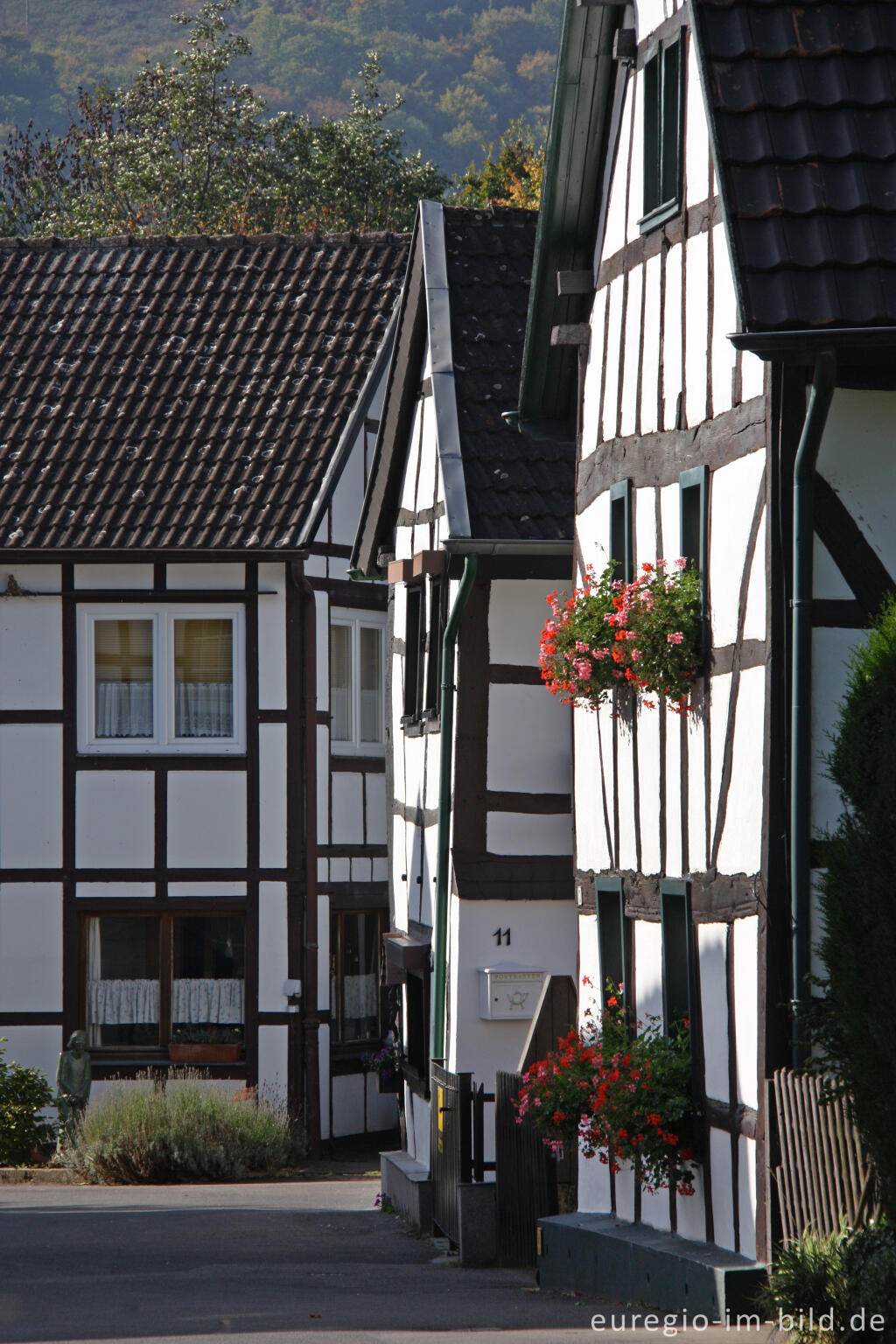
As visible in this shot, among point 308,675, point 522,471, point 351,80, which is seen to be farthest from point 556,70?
point 351,80

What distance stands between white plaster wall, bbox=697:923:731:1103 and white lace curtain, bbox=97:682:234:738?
38.0ft

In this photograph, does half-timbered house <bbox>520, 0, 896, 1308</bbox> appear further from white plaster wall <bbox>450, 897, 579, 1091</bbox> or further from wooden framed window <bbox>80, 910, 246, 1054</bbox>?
wooden framed window <bbox>80, 910, 246, 1054</bbox>

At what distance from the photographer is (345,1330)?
9398 mm

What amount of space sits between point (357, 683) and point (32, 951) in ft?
15.1

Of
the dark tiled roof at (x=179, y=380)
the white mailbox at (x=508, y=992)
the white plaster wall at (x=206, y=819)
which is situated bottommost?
the white mailbox at (x=508, y=992)

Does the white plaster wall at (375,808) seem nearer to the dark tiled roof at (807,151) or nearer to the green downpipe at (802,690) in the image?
the green downpipe at (802,690)

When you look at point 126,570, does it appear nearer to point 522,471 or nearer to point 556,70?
point 522,471

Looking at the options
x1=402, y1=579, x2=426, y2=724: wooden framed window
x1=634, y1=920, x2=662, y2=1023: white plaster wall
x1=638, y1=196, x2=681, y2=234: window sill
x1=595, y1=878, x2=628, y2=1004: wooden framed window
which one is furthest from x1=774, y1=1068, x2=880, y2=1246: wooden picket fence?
x1=402, y1=579, x2=426, y2=724: wooden framed window

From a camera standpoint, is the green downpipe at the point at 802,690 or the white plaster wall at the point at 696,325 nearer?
the green downpipe at the point at 802,690

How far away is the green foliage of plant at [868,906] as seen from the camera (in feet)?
26.2

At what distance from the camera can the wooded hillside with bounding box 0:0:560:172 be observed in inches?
4205

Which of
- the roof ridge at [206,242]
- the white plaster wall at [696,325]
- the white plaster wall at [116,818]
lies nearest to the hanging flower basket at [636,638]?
the white plaster wall at [696,325]

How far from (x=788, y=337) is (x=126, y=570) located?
13141 millimetres

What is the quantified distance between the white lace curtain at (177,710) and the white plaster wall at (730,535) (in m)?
11.6
